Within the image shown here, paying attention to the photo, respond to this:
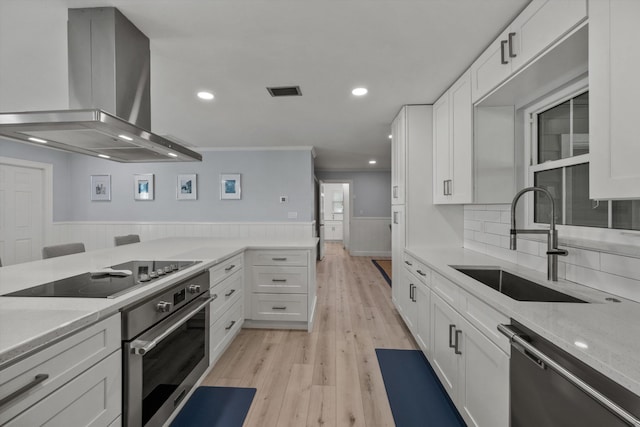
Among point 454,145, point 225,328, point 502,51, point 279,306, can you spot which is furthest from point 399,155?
point 225,328

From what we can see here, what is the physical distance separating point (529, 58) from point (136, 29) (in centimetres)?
224

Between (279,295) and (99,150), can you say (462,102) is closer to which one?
(279,295)

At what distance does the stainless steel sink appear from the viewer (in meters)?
1.43

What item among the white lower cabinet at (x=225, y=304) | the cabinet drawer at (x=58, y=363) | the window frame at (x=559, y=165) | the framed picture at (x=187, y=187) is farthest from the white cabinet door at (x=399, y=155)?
the framed picture at (x=187, y=187)

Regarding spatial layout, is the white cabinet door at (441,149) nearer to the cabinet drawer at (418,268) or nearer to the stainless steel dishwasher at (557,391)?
the cabinet drawer at (418,268)

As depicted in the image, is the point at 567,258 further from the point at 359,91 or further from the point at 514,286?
the point at 359,91

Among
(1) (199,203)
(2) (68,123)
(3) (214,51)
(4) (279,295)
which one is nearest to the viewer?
(2) (68,123)

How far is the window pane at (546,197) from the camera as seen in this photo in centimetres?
178

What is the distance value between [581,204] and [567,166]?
264mm

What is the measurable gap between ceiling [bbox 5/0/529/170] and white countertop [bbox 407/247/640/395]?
59.1 inches

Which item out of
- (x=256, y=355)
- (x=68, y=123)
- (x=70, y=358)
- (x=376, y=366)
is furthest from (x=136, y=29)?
(x=376, y=366)

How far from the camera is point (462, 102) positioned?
2197 millimetres

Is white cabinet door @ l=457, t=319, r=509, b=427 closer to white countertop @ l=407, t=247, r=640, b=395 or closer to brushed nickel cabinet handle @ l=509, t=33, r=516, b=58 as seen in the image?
white countertop @ l=407, t=247, r=640, b=395

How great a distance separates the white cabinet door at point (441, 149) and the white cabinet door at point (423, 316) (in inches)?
33.8
